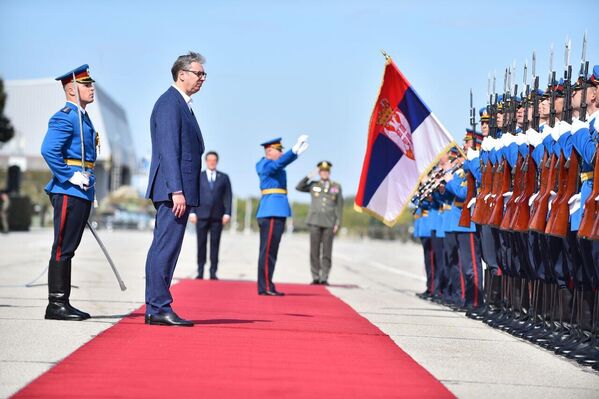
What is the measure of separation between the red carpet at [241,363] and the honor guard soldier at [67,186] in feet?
1.85

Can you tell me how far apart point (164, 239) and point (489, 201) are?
3.01m

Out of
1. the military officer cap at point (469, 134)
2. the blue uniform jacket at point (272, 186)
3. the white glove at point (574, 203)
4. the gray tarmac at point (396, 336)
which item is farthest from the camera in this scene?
the blue uniform jacket at point (272, 186)

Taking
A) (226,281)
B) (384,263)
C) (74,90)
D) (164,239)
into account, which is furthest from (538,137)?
(384,263)

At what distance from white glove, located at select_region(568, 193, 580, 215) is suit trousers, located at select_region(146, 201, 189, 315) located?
2.82m

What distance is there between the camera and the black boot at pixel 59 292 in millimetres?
9562

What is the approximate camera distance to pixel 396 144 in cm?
1448

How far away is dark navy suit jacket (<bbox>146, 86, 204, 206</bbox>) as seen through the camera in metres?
9.20

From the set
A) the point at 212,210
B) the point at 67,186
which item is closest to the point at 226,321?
the point at 67,186

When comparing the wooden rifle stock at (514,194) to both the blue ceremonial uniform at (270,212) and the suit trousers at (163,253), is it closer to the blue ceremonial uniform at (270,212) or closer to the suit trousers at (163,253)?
the suit trousers at (163,253)

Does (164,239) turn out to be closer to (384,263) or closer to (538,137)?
(538,137)

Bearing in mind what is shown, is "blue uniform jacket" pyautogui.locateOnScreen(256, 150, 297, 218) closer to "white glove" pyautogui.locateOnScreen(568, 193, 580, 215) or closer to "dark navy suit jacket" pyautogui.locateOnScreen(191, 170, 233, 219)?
"dark navy suit jacket" pyautogui.locateOnScreen(191, 170, 233, 219)

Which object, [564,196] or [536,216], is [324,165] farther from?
[564,196]

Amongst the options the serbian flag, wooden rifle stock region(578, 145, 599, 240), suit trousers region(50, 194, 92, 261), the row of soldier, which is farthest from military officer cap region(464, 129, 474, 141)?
wooden rifle stock region(578, 145, 599, 240)

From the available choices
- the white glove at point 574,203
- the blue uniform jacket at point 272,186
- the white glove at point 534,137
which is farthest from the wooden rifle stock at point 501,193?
the blue uniform jacket at point 272,186
